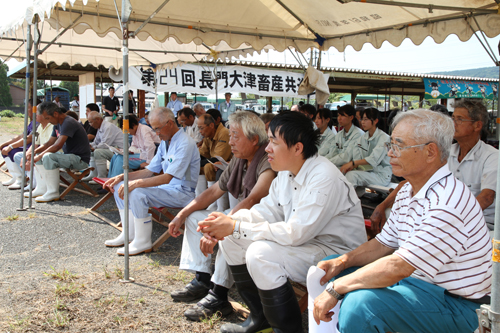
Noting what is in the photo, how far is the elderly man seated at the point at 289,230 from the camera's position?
2043 millimetres

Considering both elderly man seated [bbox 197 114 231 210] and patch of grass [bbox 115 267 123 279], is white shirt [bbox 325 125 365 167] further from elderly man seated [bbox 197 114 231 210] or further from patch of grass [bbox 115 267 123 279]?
patch of grass [bbox 115 267 123 279]

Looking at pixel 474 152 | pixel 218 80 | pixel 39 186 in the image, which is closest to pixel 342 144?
pixel 474 152

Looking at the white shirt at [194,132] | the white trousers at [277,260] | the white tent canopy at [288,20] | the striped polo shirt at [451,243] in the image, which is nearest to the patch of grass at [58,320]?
the white trousers at [277,260]

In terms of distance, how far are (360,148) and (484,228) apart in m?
3.52

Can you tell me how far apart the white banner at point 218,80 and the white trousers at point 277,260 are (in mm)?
9172

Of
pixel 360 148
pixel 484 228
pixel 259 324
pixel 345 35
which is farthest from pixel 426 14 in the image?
pixel 259 324

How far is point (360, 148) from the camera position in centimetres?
504

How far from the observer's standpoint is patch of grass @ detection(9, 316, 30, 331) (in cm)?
246

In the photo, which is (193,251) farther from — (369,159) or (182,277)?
(369,159)

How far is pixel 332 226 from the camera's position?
7.41 feet

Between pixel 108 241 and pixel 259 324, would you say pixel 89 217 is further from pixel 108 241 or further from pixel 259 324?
pixel 259 324

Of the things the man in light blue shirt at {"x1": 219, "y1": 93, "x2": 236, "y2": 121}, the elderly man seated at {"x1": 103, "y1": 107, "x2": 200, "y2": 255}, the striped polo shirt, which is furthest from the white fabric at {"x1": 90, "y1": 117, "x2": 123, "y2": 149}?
the man in light blue shirt at {"x1": 219, "y1": 93, "x2": 236, "y2": 121}

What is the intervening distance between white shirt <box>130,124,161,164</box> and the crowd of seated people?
2.45 m

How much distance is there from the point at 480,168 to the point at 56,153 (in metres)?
5.74
